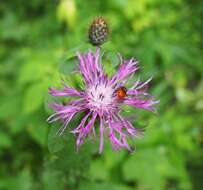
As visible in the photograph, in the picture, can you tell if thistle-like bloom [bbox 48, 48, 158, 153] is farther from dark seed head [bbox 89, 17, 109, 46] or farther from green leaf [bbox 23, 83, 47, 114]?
green leaf [bbox 23, 83, 47, 114]

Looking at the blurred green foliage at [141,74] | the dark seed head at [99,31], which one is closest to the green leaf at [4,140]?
the blurred green foliage at [141,74]

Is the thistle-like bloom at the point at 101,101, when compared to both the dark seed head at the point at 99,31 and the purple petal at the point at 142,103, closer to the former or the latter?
the purple petal at the point at 142,103

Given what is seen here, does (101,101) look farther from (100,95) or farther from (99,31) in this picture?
(99,31)

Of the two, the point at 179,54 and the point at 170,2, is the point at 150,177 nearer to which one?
the point at 179,54

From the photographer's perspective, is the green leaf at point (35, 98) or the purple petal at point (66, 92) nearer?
the purple petal at point (66, 92)

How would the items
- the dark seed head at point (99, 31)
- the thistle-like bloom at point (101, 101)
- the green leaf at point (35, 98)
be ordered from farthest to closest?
1. the green leaf at point (35, 98)
2. the dark seed head at point (99, 31)
3. the thistle-like bloom at point (101, 101)

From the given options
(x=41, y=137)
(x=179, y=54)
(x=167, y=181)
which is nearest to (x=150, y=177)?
(x=167, y=181)
